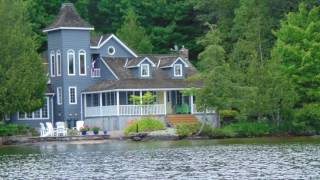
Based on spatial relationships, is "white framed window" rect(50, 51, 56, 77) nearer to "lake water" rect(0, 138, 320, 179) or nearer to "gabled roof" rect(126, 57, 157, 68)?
"gabled roof" rect(126, 57, 157, 68)

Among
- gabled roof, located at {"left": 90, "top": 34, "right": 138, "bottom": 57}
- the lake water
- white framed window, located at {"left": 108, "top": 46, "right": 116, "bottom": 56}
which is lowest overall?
the lake water

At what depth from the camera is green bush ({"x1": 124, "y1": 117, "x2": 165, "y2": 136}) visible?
58656 mm

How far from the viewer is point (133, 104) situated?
211 feet

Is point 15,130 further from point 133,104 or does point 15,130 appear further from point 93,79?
point 93,79

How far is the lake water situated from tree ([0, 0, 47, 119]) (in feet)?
31.1

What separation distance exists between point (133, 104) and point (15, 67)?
998 centimetres

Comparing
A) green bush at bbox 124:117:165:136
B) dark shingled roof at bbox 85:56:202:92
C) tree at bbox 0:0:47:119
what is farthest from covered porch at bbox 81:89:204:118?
tree at bbox 0:0:47:119

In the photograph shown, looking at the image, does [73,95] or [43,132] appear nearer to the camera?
[43,132]

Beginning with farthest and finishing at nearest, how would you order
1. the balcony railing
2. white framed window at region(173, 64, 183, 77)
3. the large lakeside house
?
the balcony railing < white framed window at region(173, 64, 183, 77) < the large lakeside house

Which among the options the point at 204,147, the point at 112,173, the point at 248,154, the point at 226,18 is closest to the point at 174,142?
the point at 204,147

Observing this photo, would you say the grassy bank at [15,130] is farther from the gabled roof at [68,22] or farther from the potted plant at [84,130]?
the gabled roof at [68,22]

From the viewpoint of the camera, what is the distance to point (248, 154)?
39281 millimetres

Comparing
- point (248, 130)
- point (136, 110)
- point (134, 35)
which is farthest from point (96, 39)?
point (248, 130)

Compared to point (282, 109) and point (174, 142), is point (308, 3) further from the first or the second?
point (174, 142)
